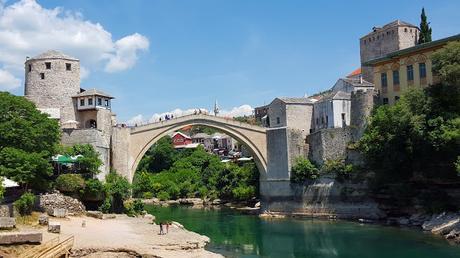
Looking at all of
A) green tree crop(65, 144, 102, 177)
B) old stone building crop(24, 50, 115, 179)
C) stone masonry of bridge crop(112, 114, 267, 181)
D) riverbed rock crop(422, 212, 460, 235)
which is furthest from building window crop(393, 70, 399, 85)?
green tree crop(65, 144, 102, 177)

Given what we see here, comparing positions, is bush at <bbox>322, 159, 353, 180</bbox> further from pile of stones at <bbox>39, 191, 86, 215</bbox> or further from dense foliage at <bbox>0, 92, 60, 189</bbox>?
dense foliage at <bbox>0, 92, 60, 189</bbox>

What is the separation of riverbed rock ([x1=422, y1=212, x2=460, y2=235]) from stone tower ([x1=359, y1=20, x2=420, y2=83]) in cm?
2656

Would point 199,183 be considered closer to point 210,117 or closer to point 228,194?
point 228,194

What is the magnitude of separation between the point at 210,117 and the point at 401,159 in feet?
52.6

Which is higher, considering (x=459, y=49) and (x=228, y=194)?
(x=459, y=49)

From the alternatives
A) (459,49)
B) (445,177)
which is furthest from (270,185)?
(459,49)

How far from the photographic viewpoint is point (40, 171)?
2898 centimetres

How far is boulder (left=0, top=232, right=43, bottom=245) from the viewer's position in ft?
57.9

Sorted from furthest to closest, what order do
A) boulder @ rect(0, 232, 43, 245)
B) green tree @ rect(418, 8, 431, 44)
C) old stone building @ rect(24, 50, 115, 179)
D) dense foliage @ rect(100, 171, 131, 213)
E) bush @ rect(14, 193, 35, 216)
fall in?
A: green tree @ rect(418, 8, 431, 44) → old stone building @ rect(24, 50, 115, 179) → dense foliage @ rect(100, 171, 131, 213) → bush @ rect(14, 193, 35, 216) → boulder @ rect(0, 232, 43, 245)

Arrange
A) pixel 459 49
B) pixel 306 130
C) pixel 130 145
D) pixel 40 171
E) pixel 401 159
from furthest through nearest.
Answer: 1. pixel 306 130
2. pixel 130 145
3. pixel 401 159
4. pixel 459 49
5. pixel 40 171

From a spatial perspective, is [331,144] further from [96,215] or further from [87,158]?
[96,215]

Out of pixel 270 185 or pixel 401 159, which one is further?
pixel 270 185

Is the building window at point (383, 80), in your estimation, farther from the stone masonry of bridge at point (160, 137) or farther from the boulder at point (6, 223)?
the boulder at point (6, 223)

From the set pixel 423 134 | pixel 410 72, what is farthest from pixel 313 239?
pixel 410 72
